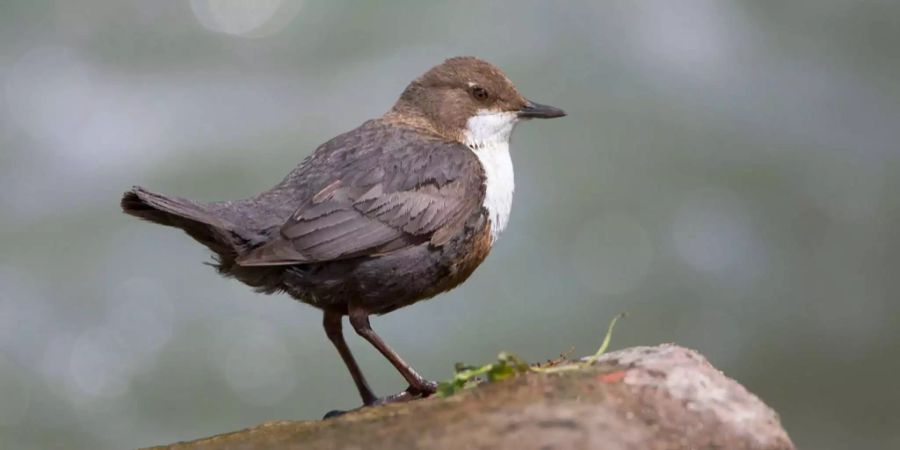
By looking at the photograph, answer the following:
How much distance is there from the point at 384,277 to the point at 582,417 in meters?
1.52

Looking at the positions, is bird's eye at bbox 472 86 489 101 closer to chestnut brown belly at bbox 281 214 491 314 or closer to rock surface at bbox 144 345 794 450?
chestnut brown belly at bbox 281 214 491 314

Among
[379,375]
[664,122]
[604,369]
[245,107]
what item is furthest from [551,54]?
[604,369]

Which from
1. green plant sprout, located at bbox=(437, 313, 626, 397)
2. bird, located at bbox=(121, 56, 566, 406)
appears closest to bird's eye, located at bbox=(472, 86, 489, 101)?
bird, located at bbox=(121, 56, 566, 406)

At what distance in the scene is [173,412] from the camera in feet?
29.5

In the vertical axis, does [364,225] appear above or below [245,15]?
below

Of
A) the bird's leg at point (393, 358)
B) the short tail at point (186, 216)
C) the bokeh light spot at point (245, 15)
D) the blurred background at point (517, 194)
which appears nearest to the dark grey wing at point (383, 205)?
the short tail at point (186, 216)

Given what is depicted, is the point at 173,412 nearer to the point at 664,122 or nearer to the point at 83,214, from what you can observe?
the point at 83,214

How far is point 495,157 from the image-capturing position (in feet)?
16.6

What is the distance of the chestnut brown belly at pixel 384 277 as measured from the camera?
446 cm

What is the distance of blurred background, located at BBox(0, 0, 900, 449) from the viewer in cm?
931

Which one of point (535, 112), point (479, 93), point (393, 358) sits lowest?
point (393, 358)

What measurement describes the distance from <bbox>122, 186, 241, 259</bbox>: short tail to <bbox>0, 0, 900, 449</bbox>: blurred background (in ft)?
15.5

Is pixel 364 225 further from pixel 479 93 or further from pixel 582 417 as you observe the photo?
pixel 582 417

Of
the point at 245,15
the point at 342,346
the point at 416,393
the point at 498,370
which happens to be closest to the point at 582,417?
the point at 498,370
